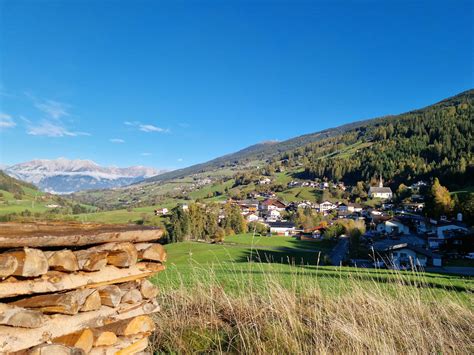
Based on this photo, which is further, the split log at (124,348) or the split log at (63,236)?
the split log at (124,348)

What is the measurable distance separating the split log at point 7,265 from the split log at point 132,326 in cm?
98

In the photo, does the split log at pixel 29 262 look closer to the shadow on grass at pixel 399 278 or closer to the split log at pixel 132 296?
the split log at pixel 132 296

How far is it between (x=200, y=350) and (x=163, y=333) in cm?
69

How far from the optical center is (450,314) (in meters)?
4.75

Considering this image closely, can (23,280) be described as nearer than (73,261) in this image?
Yes

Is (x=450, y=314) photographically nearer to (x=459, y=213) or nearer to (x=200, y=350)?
(x=200, y=350)

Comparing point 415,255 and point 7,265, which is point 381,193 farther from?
point 7,265

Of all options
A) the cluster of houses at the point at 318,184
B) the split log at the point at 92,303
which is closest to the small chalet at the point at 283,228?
the cluster of houses at the point at 318,184

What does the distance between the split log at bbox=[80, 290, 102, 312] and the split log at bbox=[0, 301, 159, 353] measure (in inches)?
1.7

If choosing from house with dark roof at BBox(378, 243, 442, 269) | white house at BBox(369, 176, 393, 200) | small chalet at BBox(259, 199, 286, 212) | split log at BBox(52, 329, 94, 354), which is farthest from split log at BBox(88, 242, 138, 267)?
white house at BBox(369, 176, 393, 200)

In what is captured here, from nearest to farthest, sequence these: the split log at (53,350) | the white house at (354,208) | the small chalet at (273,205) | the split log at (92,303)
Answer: the split log at (53,350) → the split log at (92,303) → the white house at (354,208) → the small chalet at (273,205)

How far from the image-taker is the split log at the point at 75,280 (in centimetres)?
215

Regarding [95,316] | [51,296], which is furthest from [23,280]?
[95,316]

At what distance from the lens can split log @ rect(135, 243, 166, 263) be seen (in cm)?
315
